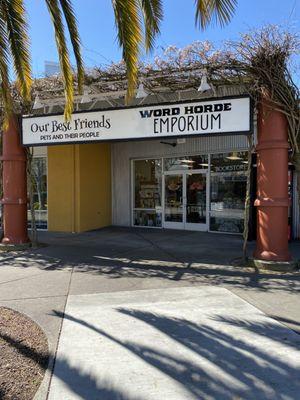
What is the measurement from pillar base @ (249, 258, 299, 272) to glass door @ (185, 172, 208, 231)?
629 centimetres

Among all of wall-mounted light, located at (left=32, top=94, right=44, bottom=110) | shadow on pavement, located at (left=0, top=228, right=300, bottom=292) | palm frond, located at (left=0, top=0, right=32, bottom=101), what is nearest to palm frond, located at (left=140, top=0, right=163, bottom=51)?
palm frond, located at (left=0, top=0, right=32, bottom=101)

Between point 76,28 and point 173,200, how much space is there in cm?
1064

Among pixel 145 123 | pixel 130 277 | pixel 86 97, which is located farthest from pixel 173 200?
pixel 130 277

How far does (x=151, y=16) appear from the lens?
5.72 m

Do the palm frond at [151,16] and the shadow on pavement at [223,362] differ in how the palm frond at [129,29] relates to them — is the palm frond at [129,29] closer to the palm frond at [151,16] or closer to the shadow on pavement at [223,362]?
the palm frond at [151,16]

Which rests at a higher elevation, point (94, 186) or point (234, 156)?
point (234, 156)

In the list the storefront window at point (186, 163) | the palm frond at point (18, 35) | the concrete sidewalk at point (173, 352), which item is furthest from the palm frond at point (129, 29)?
the storefront window at point (186, 163)

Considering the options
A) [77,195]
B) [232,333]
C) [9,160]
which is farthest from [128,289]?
[77,195]

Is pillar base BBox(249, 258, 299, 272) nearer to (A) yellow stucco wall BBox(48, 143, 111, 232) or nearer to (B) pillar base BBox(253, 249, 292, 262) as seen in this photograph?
(B) pillar base BBox(253, 249, 292, 262)

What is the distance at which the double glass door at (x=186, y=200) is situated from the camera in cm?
1547

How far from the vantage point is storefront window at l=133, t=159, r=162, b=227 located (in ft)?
54.8

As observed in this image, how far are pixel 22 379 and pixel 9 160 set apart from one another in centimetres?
850

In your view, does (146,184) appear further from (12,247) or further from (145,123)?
(145,123)

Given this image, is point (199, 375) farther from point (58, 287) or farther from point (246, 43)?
point (246, 43)
